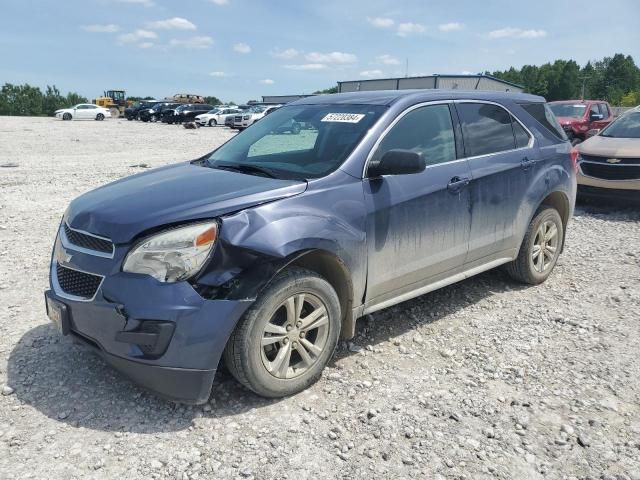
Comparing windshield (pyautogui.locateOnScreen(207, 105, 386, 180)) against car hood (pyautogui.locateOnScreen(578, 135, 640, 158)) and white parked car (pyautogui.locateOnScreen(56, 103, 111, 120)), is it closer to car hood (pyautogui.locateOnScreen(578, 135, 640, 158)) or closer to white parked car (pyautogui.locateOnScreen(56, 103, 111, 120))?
car hood (pyautogui.locateOnScreen(578, 135, 640, 158))

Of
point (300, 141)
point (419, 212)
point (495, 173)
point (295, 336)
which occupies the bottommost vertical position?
point (295, 336)

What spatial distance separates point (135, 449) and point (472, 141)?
3310 mm

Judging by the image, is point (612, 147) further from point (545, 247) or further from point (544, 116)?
point (545, 247)

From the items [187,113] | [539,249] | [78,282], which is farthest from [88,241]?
[187,113]

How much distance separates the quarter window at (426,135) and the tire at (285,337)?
1084mm

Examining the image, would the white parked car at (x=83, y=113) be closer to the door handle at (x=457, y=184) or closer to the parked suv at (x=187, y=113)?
the parked suv at (x=187, y=113)

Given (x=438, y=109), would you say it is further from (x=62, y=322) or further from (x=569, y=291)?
(x=62, y=322)

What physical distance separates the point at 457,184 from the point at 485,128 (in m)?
0.79

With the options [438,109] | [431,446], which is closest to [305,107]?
[438,109]

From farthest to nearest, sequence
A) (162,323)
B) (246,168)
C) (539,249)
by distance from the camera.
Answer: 1. (539,249)
2. (246,168)
3. (162,323)

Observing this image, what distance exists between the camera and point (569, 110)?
1797 cm

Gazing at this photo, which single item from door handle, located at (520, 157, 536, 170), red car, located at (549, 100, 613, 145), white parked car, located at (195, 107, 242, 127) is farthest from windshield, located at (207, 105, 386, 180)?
white parked car, located at (195, 107, 242, 127)

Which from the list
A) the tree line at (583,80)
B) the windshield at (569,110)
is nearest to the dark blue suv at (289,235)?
the windshield at (569,110)

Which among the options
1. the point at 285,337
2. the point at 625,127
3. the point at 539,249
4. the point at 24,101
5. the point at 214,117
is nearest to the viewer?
the point at 285,337
